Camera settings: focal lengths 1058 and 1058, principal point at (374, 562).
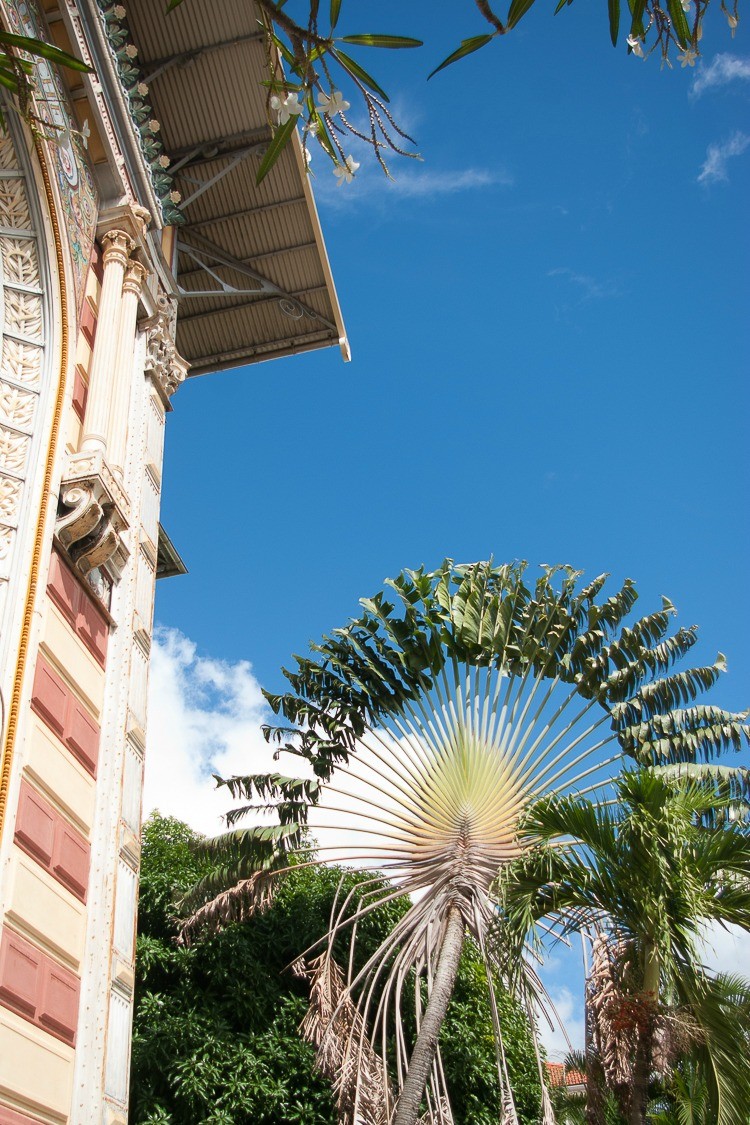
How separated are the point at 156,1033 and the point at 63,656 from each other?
28.1 ft

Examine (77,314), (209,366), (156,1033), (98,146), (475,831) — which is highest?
(209,366)

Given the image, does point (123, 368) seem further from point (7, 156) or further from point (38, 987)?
point (38, 987)

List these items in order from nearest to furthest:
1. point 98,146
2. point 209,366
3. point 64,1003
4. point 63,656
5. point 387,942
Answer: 1. point 64,1003
2. point 63,656
3. point 98,146
4. point 387,942
5. point 209,366


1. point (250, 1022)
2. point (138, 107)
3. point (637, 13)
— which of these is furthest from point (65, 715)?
point (250, 1022)

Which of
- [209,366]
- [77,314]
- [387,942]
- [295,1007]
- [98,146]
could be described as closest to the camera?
[77,314]

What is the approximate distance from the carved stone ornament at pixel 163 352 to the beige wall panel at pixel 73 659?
12.5 feet

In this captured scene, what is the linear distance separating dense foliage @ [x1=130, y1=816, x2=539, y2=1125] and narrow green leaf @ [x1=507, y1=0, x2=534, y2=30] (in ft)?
41.0

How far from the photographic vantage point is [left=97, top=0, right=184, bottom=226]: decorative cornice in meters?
10.5

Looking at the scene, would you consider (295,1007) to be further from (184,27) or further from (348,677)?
(184,27)

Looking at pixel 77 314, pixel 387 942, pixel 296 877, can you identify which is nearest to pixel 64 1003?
pixel 77 314

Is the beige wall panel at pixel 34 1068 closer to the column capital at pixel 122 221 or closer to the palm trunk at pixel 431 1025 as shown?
the palm trunk at pixel 431 1025

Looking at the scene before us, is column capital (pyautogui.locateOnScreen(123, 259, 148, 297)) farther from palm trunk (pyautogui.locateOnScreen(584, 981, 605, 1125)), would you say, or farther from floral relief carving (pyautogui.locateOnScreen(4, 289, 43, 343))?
palm trunk (pyautogui.locateOnScreen(584, 981, 605, 1125))

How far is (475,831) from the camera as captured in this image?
13.4m

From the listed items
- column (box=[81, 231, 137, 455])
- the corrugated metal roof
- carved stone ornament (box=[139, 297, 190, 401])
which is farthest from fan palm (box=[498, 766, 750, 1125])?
the corrugated metal roof
